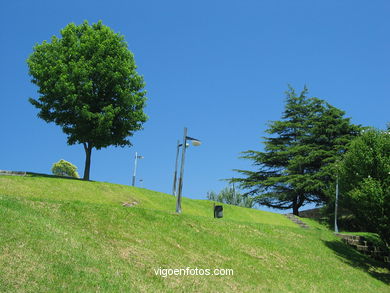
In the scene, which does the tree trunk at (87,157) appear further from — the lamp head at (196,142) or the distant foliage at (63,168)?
the distant foliage at (63,168)

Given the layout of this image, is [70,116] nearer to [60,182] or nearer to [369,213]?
[60,182]

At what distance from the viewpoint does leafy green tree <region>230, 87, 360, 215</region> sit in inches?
2114

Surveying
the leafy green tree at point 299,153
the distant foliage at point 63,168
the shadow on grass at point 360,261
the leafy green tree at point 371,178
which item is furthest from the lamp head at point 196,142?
the distant foliage at point 63,168

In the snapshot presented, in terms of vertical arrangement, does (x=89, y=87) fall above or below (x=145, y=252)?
above

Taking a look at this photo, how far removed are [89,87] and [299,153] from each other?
1261 inches

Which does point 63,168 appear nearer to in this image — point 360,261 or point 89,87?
point 89,87

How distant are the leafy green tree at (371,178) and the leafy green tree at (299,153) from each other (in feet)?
73.9

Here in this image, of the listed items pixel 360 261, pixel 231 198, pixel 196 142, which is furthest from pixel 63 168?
pixel 360 261

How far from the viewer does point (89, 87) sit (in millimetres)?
36312

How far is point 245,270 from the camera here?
1792cm

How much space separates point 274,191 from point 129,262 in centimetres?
4358

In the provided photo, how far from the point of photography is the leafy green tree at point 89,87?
36.3 metres

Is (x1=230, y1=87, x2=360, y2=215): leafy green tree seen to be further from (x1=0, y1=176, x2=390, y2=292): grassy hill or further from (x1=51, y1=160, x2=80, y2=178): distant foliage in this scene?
(x1=51, y1=160, x2=80, y2=178): distant foliage

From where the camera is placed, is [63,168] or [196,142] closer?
[196,142]
